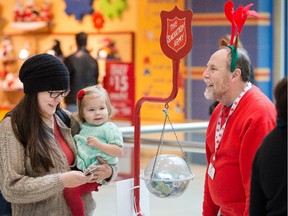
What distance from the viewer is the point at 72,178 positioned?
10.2 feet

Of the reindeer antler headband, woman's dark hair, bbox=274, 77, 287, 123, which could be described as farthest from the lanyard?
woman's dark hair, bbox=274, 77, 287, 123

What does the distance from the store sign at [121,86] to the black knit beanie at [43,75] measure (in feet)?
16.8

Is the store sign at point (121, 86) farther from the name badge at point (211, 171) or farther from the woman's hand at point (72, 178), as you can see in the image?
the woman's hand at point (72, 178)

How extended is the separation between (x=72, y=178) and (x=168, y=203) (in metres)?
1.92

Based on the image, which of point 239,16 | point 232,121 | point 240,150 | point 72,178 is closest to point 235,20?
point 239,16

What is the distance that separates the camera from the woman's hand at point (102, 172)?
336 cm

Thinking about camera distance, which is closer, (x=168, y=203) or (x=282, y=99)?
(x=282, y=99)

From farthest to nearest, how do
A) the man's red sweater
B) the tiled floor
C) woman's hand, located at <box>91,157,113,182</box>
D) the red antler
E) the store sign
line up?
the store sign → the tiled floor → the red antler → woman's hand, located at <box>91,157,113,182</box> → the man's red sweater

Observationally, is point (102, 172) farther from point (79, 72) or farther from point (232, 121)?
point (79, 72)

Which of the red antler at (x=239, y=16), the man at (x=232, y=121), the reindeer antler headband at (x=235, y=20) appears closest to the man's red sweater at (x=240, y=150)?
the man at (x=232, y=121)

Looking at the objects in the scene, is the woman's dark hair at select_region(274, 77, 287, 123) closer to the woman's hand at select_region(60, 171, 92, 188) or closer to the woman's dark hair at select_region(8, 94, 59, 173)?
the woman's hand at select_region(60, 171, 92, 188)

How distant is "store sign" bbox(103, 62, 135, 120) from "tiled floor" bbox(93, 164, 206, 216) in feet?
10.8

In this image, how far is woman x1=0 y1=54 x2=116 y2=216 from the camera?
308 cm

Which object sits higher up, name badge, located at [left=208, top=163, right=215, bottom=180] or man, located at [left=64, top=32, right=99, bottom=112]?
man, located at [left=64, top=32, right=99, bottom=112]
